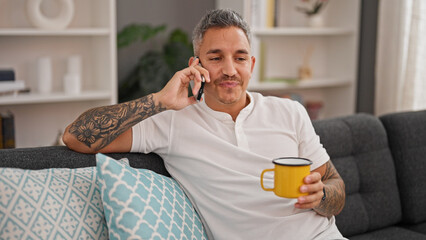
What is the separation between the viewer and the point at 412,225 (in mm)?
2502

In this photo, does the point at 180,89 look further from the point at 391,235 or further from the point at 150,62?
the point at 150,62

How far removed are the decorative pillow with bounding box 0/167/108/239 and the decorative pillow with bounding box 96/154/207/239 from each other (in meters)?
0.07

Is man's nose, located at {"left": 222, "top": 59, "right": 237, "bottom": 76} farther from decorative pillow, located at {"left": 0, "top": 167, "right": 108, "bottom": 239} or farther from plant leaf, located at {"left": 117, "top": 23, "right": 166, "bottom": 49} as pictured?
plant leaf, located at {"left": 117, "top": 23, "right": 166, "bottom": 49}

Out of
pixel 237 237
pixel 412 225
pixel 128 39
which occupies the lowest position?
pixel 412 225

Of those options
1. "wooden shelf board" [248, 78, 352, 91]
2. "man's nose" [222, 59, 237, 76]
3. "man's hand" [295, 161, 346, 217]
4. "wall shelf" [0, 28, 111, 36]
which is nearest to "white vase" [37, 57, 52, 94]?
"wall shelf" [0, 28, 111, 36]

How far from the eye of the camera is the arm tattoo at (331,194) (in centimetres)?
188

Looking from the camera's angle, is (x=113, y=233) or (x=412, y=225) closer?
(x=113, y=233)

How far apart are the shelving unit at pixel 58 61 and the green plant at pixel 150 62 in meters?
0.20

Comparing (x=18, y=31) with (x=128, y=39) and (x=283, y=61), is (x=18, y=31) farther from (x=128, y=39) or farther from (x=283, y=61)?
(x=283, y=61)

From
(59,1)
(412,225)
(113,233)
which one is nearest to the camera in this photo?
(113,233)

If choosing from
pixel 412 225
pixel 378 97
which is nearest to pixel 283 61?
pixel 378 97

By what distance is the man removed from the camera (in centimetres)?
185

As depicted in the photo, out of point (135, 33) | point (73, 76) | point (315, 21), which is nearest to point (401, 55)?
point (315, 21)

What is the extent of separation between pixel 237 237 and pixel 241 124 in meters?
0.39
